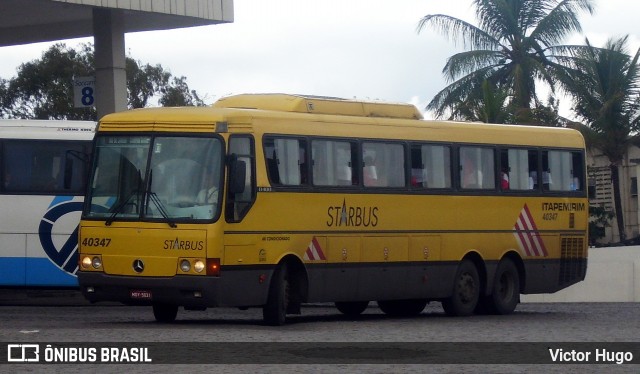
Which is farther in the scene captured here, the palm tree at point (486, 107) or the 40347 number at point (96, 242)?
the palm tree at point (486, 107)

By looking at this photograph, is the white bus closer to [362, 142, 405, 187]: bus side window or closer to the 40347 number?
[362, 142, 405, 187]: bus side window

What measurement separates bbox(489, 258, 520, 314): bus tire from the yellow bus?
3cm

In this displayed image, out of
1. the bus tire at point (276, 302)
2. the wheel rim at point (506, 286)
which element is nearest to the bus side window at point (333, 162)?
the bus tire at point (276, 302)

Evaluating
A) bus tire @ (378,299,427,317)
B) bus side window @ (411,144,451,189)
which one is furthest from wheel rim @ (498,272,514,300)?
bus side window @ (411,144,451,189)

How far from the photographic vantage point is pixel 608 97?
59.7 meters

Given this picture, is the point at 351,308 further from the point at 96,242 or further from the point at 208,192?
the point at 96,242

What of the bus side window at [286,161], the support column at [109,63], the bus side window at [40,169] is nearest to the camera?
the bus side window at [286,161]

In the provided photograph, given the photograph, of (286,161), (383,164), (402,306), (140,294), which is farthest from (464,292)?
(140,294)

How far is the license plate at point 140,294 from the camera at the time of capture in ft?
60.0

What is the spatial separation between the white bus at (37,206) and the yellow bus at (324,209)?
4.32 metres

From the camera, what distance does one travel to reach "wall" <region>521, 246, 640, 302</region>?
114 feet

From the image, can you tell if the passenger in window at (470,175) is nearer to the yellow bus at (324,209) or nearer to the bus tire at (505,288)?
the yellow bus at (324,209)

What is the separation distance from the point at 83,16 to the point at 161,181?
13612 mm

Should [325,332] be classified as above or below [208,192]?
below
